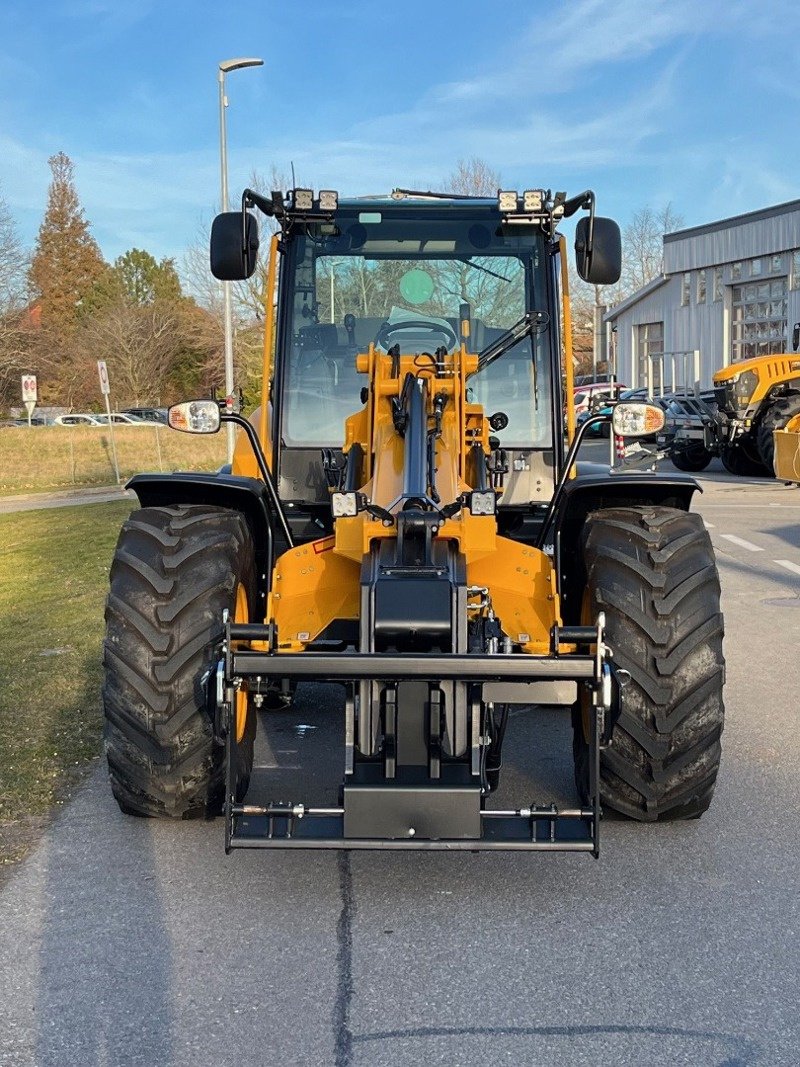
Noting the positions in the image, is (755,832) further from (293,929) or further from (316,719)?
(316,719)

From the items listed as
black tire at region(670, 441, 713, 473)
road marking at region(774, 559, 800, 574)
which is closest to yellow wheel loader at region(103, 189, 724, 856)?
road marking at region(774, 559, 800, 574)

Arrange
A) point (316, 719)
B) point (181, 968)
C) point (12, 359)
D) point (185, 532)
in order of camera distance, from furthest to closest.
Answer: point (12, 359), point (316, 719), point (185, 532), point (181, 968)

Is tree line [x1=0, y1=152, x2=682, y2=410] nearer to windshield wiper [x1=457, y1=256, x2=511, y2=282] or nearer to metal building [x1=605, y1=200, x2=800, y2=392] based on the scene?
metal building [x1=605, y1=200, x2=800, y2=392]

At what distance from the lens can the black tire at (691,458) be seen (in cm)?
2542

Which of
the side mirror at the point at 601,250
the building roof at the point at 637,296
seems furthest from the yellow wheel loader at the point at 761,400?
the building roof at the point at 637,296

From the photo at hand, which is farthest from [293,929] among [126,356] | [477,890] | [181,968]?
[126,356]

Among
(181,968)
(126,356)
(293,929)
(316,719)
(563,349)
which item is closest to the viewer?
(181,968)

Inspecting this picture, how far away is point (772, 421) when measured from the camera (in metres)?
20.9

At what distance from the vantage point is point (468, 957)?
3.88 metres

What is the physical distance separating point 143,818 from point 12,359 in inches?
1841

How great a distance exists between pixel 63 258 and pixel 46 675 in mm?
80219

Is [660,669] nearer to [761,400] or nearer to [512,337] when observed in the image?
[512,337]

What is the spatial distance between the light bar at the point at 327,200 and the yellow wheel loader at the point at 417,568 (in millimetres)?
18

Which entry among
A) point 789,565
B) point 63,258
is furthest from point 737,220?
point 63,258
